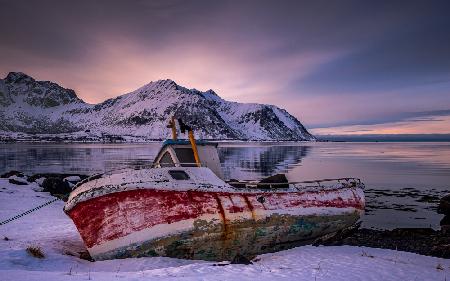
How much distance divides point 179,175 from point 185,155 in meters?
2.05

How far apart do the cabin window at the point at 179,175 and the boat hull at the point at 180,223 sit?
68 centimetres

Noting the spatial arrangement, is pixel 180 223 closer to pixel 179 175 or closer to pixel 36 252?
pixel 179 175

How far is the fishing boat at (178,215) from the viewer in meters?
10.3

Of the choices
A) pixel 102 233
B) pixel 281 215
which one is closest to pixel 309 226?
pixel 281 215

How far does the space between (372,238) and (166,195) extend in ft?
36.3

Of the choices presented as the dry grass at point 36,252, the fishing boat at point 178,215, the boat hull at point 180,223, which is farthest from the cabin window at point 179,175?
the dry grass at point 36,252

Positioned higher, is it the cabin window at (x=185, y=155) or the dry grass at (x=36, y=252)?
the cabin window at (x=185, y=155)

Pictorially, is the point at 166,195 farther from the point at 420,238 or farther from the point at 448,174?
the point at 448,174

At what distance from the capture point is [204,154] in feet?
45.2

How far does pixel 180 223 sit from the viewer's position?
34.1ft

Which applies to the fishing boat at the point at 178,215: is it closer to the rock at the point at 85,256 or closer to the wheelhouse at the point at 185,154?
the rock at the point at 85,256

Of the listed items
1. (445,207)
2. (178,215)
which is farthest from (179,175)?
(445,207)

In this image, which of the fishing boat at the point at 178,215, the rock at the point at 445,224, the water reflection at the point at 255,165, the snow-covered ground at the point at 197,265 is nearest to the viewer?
the snow-covered ground at the point at 197,265

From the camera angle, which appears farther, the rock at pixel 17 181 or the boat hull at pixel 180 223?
the rock at pixel 17 181
